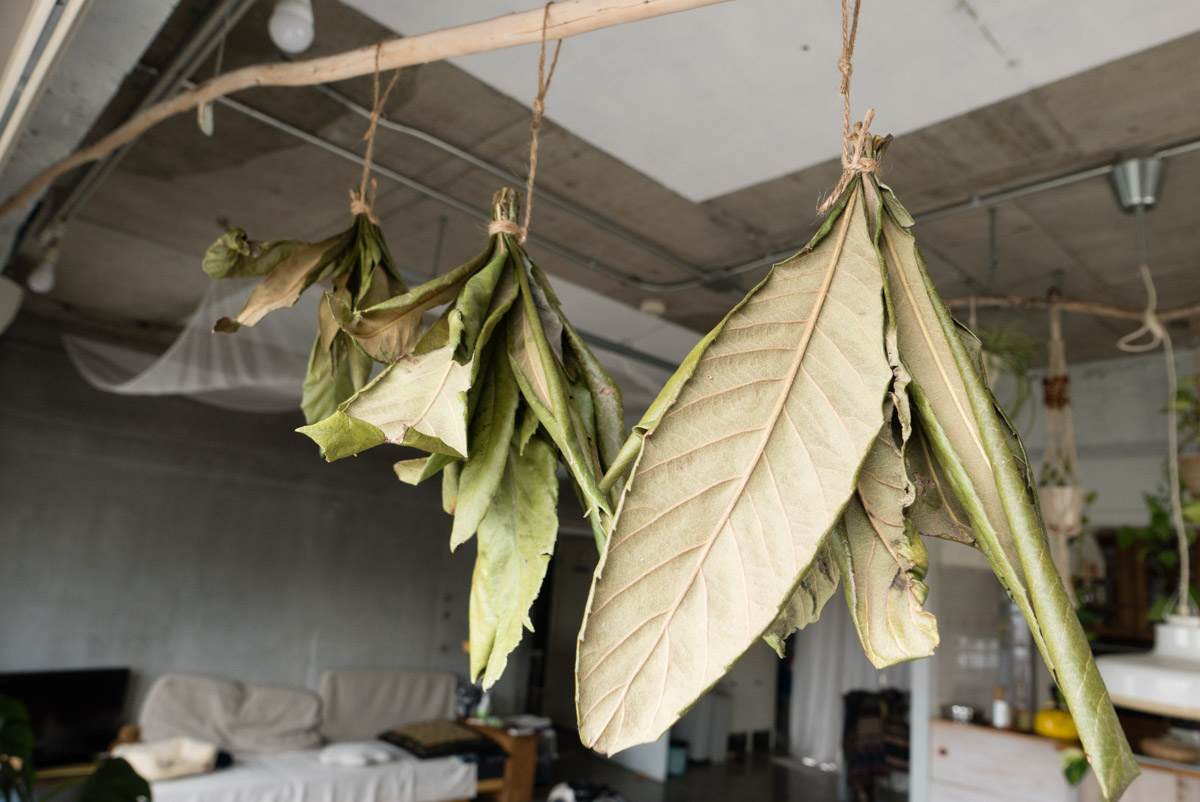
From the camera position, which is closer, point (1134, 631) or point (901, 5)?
point (901, 5)

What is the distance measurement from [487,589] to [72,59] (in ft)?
6.85

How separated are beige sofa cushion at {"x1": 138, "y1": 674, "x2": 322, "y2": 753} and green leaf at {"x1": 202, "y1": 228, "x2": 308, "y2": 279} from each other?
582 centimetres

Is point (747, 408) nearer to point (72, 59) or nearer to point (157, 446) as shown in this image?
point (72, 59)

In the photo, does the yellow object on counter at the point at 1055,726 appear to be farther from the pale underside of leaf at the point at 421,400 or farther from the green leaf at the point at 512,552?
the pale underside of leaf at the point at 421,400

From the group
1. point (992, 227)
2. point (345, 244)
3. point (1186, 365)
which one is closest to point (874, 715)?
point (1186, 365)

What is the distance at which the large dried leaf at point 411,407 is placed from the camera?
1.75ft

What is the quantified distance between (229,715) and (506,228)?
6.27 meters

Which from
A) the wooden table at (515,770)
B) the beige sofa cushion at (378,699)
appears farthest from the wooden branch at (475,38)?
the beige sofa cushion at (378,699)

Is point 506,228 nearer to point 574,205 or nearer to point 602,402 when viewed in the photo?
point 602,402

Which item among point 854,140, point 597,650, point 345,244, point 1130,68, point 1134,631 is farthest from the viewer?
point 1134,631

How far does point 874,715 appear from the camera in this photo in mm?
6824

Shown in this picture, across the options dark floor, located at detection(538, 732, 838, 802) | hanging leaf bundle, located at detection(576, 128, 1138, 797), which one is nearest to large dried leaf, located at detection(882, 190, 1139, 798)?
hanging leaf bundle, located at detection(576, 128, 1138, 797)

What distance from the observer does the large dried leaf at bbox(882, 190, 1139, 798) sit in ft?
1.32

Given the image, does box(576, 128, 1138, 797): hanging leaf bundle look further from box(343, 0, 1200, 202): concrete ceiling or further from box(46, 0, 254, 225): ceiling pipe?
box(46, 0, 254, 225): ceiling pipe
